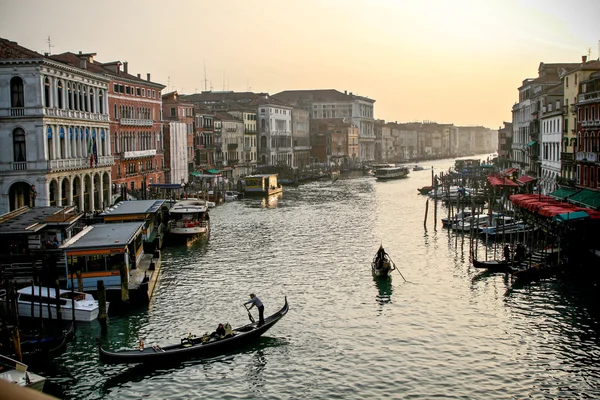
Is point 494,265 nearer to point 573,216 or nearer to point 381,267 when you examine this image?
point 573,216

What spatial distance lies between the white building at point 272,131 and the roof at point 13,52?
167ft

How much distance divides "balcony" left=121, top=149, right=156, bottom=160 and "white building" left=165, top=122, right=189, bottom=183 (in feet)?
13.0

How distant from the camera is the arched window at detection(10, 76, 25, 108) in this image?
2720 cm

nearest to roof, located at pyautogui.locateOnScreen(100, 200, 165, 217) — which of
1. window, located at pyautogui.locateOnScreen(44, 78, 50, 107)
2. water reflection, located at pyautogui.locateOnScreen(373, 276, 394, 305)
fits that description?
window, located at pyautogui.locateOnScreen(44, 78, 50, 107)

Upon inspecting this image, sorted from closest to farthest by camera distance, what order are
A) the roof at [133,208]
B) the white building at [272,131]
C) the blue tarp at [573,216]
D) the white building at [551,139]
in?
the blue tarp at [573,216], the roof at [133,208], the white building at [551,139], the white building at [272,131]

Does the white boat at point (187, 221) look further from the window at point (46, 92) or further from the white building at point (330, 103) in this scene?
the white building at point (330, 103)

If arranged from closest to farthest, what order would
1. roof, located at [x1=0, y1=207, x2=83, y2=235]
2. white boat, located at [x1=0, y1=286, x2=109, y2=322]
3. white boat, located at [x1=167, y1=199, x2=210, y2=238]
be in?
white boat, located at [x1=0, y1=286, x2=109, y2=322] < roof, located at [x1=0, y1=207, x2=83, y2=235] < white boat, located at [x1=167, y1=199, x2=210, y2=238]

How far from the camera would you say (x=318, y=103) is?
110m

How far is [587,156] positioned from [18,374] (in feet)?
82.3

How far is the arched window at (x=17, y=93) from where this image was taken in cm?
2720

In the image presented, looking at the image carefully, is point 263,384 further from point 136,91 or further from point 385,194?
point 385,194

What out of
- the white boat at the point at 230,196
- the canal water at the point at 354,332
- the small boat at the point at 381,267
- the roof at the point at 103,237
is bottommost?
the canal water at the point at 354,332

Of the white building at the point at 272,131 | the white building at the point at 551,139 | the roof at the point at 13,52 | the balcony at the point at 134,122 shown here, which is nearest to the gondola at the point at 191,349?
the roof at the point at 13,52

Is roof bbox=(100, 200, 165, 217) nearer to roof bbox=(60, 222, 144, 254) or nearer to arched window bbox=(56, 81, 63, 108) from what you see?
roof bbox=(60, 222, 144, 254)
